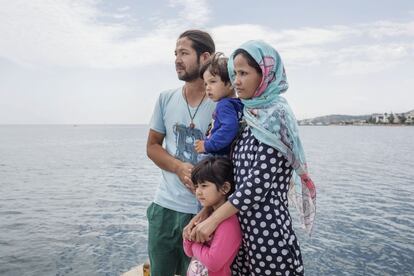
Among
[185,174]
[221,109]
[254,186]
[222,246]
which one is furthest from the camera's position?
[185,174]

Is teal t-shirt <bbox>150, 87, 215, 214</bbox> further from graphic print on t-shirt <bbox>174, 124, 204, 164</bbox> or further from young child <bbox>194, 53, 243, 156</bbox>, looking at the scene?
young child <bbox>194, 53, 243, 156</bbox>

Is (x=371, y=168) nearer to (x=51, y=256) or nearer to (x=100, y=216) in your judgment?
(x=100, y=216)

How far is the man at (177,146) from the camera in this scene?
9.84 feet

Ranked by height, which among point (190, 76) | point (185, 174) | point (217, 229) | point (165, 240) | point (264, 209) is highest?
point (190, 76)

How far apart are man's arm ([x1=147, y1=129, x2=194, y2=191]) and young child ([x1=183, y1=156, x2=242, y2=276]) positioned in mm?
282

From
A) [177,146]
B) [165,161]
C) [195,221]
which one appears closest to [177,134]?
[177,146]

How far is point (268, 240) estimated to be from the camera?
2303 millimetres

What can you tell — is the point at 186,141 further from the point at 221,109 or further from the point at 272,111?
the point at 272,111

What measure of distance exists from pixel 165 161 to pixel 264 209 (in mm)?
1017

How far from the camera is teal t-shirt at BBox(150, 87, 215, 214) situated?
301 cm

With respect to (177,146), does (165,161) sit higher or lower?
lower

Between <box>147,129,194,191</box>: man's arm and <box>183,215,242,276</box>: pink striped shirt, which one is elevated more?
<box>147,129,194,191</box>: man's arm

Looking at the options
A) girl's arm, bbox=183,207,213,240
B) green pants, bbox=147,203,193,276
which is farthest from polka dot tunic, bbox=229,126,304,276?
green pants, bbox=147,203,193,276

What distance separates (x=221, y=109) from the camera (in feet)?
8.16
